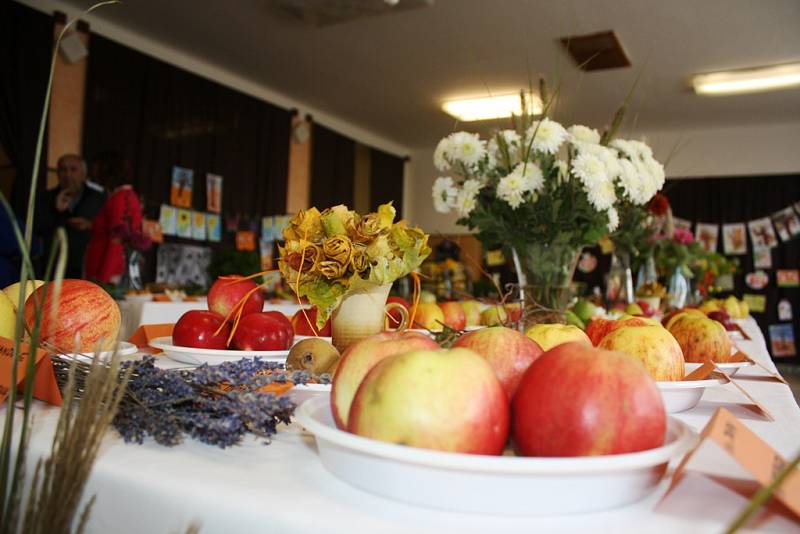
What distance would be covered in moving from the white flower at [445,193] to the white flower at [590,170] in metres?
0.42

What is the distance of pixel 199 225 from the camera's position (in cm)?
612

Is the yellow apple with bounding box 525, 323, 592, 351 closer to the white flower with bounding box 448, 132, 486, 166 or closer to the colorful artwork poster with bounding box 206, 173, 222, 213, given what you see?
the white flower with bounding box 448, 132, 486, 166

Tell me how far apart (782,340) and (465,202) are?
7812 millimetres

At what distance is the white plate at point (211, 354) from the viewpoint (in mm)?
1050

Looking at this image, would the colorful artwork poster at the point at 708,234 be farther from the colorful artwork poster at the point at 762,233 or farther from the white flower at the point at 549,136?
the white flower at the point at 549,136

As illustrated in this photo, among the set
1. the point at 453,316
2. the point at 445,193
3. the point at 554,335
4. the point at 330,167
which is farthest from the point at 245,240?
the point at 554,335

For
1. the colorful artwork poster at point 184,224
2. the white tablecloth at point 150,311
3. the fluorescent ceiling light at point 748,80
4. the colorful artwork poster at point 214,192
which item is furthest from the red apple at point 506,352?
the fluorescent ceiling light at point 748,80

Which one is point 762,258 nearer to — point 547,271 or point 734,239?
point 734,239

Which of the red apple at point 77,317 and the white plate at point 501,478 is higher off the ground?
the red apple at point 77,317

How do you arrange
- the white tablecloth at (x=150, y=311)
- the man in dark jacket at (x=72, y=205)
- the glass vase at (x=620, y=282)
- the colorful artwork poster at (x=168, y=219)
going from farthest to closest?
the colorful artwork poster at (x=168, y=219) < the man in dark jacket at (x=72, y=205) < the glass vase at (x=620, y=282) < the white tablecloth at (x=150, y=311)

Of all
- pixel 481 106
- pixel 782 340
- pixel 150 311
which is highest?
pixel 481 106

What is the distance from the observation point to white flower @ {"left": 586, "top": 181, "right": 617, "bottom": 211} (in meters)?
1.68

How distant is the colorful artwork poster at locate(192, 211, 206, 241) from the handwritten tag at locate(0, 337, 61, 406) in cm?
546

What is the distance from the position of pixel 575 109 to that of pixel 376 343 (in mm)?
6979
